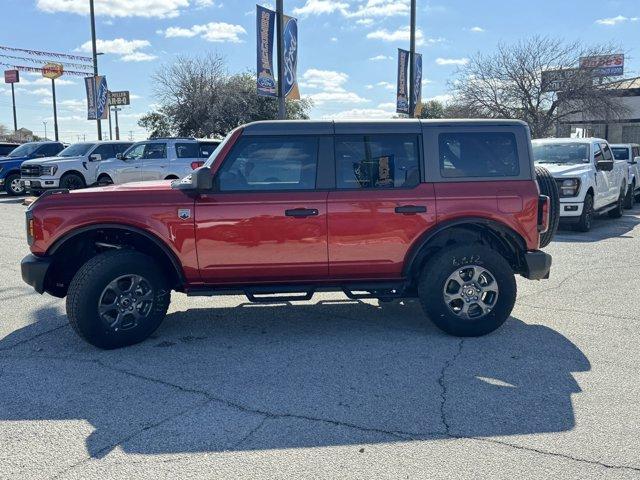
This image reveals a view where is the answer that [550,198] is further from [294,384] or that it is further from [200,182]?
[200,182]

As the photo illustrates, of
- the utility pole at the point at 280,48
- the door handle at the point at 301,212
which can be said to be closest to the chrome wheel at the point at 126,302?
the door handle at the point at 301,212

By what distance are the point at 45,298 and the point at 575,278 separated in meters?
6.38

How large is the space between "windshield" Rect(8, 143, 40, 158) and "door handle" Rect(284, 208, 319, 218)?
60.1ft

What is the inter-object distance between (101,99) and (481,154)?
25036mm

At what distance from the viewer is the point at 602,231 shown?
11.7 metres

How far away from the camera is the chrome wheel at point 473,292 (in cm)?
504

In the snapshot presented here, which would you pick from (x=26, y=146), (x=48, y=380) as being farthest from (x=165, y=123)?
(x=48, y=380)

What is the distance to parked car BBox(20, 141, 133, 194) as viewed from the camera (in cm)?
1689

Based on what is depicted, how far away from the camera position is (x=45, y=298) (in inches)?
258

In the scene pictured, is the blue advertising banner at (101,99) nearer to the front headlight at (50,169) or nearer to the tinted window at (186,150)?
the front headlight at (50,169)

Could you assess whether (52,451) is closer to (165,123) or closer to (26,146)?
(26,146)

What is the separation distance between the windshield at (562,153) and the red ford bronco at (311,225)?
25.3ft

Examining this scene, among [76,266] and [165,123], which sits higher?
[165,123]

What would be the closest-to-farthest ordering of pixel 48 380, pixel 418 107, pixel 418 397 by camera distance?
pixel 418 397
pixel 48 380
pixel 418 107
